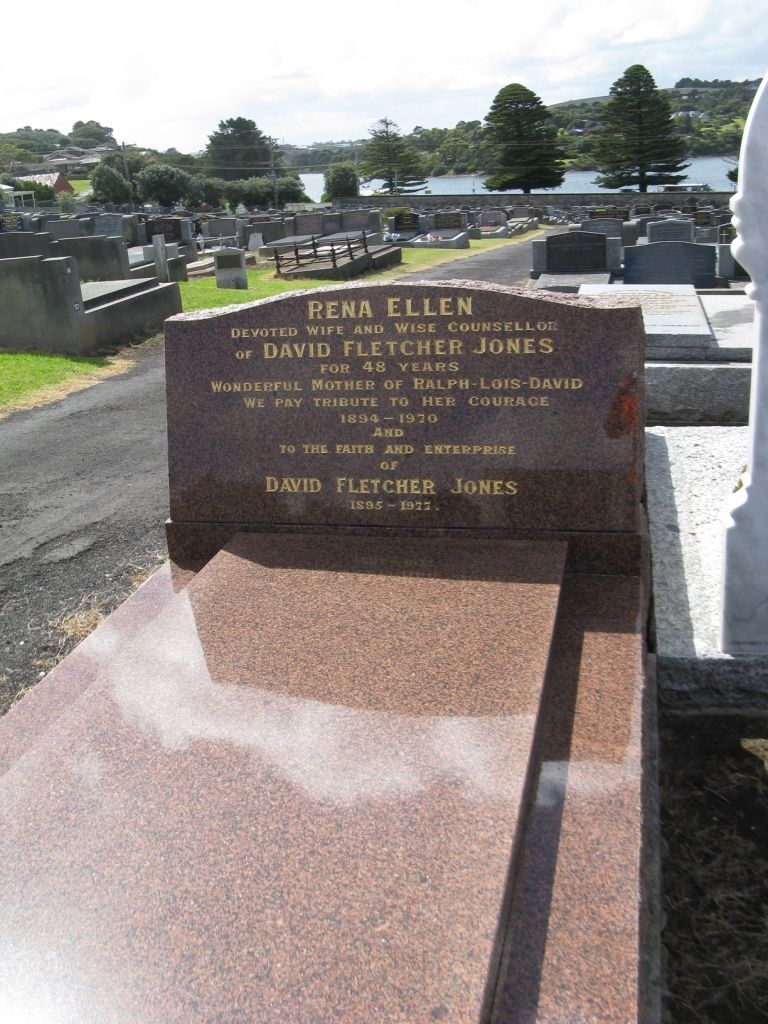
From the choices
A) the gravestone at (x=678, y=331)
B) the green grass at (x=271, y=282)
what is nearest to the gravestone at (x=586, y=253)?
the green grass at (x=271, y=282)

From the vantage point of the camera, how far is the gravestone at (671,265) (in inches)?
464

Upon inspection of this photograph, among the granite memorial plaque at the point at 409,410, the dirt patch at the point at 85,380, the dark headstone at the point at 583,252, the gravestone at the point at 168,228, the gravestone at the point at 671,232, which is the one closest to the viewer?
the granite memorial plaque at the point at 409,410

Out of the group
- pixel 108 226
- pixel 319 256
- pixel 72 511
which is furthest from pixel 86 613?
pixel 108 226

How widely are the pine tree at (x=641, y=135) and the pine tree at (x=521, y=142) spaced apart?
422 cm

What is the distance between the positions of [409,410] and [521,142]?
64040 millimetres

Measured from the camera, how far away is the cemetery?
6.63 ft

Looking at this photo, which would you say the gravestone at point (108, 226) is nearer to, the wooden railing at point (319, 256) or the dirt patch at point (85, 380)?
the wooden railing at point (319, 256)

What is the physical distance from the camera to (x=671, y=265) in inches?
474

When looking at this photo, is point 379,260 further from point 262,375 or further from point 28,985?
point 28,985

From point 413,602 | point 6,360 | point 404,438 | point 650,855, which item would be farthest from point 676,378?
point 6,360

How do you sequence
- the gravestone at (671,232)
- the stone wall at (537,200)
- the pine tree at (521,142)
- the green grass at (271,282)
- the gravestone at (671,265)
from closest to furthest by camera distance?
the gravestone at (671,265), the green grass at (271,282), the gravestone at (671,232), the stone wall at (537,200), the pine tree at (521,142)

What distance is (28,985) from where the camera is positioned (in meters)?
1.93

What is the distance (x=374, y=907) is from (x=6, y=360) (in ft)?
36.1

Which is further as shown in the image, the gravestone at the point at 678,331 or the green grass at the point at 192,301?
the green grass at the point at 192,301
